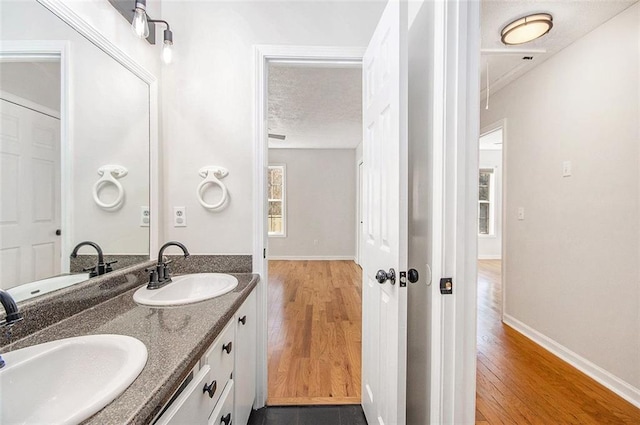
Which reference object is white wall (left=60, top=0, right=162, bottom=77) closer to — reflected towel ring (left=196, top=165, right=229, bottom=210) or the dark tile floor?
reflected towel ring (left=196, top=165, right=229, bottom=210)

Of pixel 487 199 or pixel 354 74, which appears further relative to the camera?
pixel 487 199

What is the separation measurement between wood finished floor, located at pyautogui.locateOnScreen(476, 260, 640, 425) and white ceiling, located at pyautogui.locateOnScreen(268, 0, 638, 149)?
7.68 feet

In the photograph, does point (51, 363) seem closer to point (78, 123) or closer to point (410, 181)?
point (78, 123)

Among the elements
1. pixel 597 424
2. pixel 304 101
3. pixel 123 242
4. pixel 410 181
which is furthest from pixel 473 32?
pixel 304 101

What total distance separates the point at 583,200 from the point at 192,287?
2.82 meters

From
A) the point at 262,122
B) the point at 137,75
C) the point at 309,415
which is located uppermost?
the point at 137,75

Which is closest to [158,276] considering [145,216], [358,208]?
[145,216]

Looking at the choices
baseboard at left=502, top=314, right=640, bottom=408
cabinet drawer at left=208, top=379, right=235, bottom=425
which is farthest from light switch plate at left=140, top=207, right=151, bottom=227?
baseboard at left=502, top=314, right=640, bottom=408

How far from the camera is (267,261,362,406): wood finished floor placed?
1.77 metres

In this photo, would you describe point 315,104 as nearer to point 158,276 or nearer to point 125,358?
point 158,276

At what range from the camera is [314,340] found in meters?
2.43

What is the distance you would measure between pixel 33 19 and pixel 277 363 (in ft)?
7.48

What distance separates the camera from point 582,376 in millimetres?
1913

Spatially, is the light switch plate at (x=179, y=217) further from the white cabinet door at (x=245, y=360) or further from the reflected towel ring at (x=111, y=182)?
the white cabinet door at (x=245, y=360)
